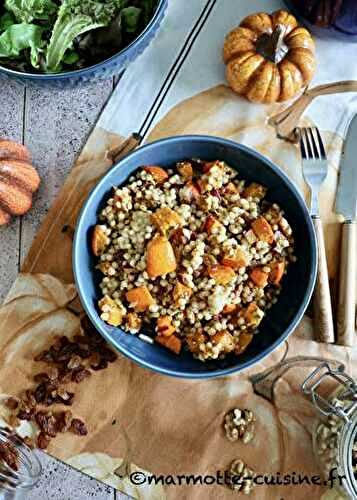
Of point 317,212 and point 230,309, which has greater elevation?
point 317,212

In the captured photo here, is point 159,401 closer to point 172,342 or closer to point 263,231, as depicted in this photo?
point 172,342

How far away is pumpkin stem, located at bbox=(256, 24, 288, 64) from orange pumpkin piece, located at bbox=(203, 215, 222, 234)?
13.8 inches

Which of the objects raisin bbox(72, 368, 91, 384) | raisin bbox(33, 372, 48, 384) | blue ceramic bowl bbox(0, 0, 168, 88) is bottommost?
raisin bbox(33, 372, 48, 384)

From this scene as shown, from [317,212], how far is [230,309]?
281 mm

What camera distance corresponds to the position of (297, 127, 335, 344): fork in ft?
4.71

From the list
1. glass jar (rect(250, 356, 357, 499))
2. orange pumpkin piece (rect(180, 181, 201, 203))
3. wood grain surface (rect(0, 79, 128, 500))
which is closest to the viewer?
glass jar (rect(250, 356, 357, 499))

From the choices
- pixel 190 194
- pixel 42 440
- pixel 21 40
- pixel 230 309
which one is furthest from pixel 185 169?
pixel 42 440

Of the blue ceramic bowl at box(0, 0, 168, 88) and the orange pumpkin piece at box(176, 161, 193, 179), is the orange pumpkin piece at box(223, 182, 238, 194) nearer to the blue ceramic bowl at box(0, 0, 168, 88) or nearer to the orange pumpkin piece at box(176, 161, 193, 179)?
the orange pumpkin piece at box(176, 161, 193, 179)

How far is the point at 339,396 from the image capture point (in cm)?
143

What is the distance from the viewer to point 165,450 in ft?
4.86

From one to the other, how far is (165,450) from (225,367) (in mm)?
249

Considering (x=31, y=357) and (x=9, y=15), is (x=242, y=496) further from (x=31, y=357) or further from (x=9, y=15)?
(x=9, y=15)

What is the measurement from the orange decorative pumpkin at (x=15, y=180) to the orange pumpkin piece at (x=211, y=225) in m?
0.39

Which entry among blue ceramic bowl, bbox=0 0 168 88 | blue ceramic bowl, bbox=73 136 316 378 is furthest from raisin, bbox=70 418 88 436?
blue ceramic bowl, bbox=0 0 168 88
